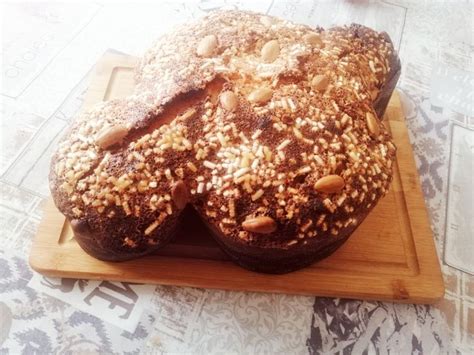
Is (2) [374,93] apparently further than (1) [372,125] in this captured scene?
Yes

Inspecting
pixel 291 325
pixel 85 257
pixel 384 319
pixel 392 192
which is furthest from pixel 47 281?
pixel 392 192

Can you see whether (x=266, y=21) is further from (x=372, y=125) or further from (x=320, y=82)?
(x=372, y=125)

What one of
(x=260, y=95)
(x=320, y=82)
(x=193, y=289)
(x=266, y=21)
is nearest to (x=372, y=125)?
(x=320, y=82)

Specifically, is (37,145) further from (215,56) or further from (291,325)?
(291,325)

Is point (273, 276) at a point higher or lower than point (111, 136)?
lower

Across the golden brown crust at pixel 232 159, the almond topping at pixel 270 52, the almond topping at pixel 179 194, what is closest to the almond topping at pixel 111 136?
the golden brown crust at pixel 232 159

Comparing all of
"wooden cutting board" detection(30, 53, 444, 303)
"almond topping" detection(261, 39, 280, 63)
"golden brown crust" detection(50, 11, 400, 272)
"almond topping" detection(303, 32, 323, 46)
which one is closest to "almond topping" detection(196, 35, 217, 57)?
"golden brown crust" detection(50, 11, 400, 272)

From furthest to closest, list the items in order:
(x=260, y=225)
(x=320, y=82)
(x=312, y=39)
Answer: (x=312, y=39) → (x=320, y=82) → (x=260, y=225)
